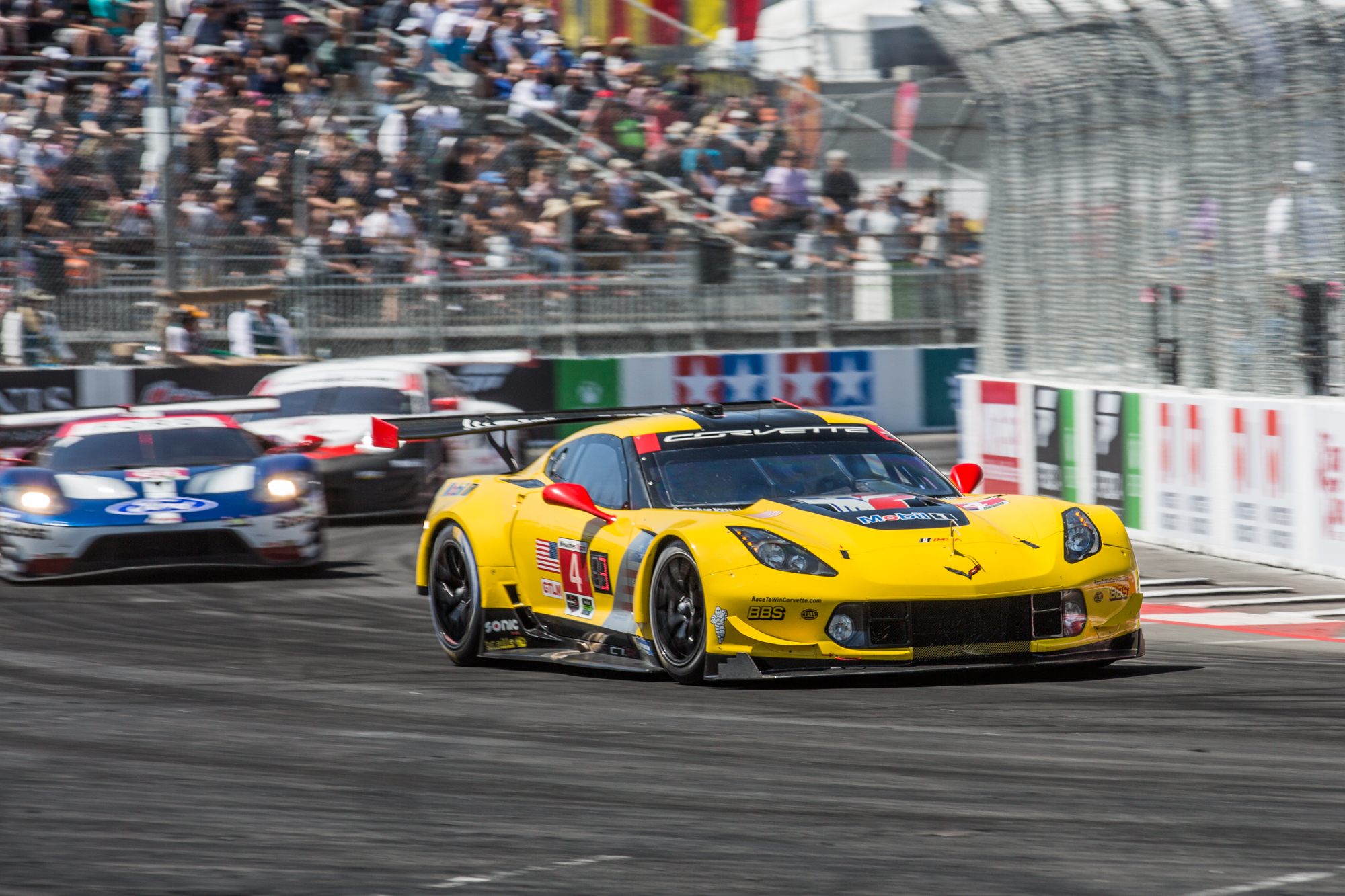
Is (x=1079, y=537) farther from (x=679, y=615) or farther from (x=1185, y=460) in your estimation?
(x=1185, y=460)

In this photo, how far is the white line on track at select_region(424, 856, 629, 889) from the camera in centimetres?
407

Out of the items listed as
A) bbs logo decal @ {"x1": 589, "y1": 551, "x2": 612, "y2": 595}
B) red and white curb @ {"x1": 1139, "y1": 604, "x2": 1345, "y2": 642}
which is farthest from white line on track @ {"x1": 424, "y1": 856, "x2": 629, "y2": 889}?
red and white curb @ {"x1": 1139, "y1": 604, "x2": 1345, "y2": 642}

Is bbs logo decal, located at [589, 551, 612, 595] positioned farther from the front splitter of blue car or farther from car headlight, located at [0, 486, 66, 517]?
car headlight, located at [0, 486, 66, 517]

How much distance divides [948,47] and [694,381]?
759cm

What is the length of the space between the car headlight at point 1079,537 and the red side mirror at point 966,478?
0.69 m

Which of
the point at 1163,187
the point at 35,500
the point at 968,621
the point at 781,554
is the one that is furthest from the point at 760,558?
the point at 1163,187

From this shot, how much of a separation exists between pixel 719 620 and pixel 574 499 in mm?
1200

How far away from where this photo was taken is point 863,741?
571cm

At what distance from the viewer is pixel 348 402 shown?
15.9 metres

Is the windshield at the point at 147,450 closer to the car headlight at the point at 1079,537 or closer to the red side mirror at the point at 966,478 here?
the red side mirror at the point at 966,478

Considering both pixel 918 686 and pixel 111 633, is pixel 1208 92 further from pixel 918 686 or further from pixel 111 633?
pixel 111 633

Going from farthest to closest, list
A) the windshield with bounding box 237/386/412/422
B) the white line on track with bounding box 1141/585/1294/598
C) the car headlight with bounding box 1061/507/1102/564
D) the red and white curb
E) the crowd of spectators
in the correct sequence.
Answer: the crowd of spectators, the windshield with bounding box 237/386/412/422, the white line on track with bounding box 1141/585/1294/598, the red and white curb, the car headlight with bounding box 1061/507/1102/564

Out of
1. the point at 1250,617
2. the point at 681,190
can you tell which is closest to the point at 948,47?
the point at 1250,617

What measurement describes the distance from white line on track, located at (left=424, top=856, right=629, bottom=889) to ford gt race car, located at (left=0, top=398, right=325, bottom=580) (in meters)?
7.98
